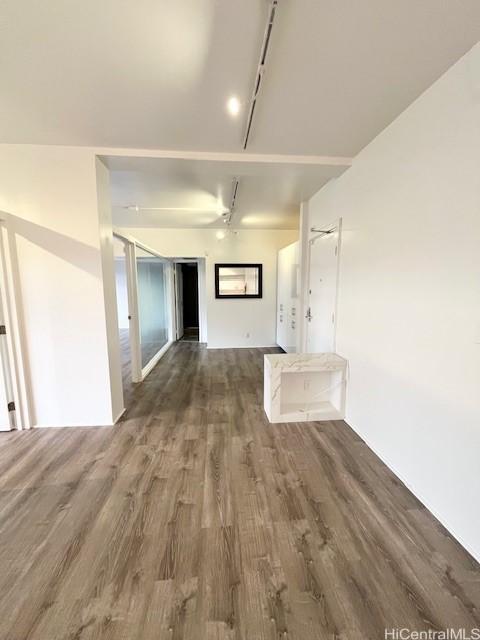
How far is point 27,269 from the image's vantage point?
2658 mm

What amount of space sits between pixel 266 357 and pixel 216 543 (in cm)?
188

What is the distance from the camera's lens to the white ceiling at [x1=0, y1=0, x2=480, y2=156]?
1.32 meters

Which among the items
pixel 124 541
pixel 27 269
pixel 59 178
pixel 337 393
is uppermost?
pixel 59 178

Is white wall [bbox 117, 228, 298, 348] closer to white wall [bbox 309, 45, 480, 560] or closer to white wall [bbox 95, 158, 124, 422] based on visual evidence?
white wall [bbox 95, 158, 124, 422]

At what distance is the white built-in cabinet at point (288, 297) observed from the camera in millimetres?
5035

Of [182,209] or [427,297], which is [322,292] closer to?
[427,297]

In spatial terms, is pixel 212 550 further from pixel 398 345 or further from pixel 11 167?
pixel 11 167

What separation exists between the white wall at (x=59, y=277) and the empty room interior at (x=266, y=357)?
0.8 inches

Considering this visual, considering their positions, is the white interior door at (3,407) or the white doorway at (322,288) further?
the white doorway at (322,288)

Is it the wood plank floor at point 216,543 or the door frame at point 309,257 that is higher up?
the door frame at point 309,257

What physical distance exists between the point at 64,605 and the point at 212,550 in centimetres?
71

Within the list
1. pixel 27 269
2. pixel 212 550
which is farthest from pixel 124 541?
pixel 27 269

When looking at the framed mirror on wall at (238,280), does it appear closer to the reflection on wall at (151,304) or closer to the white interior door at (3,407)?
the reflection on wall at (151,304)

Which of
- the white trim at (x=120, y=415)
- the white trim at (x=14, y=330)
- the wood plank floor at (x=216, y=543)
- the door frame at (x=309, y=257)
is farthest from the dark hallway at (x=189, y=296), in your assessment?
the wood plank floor at (x=216, y=543)
